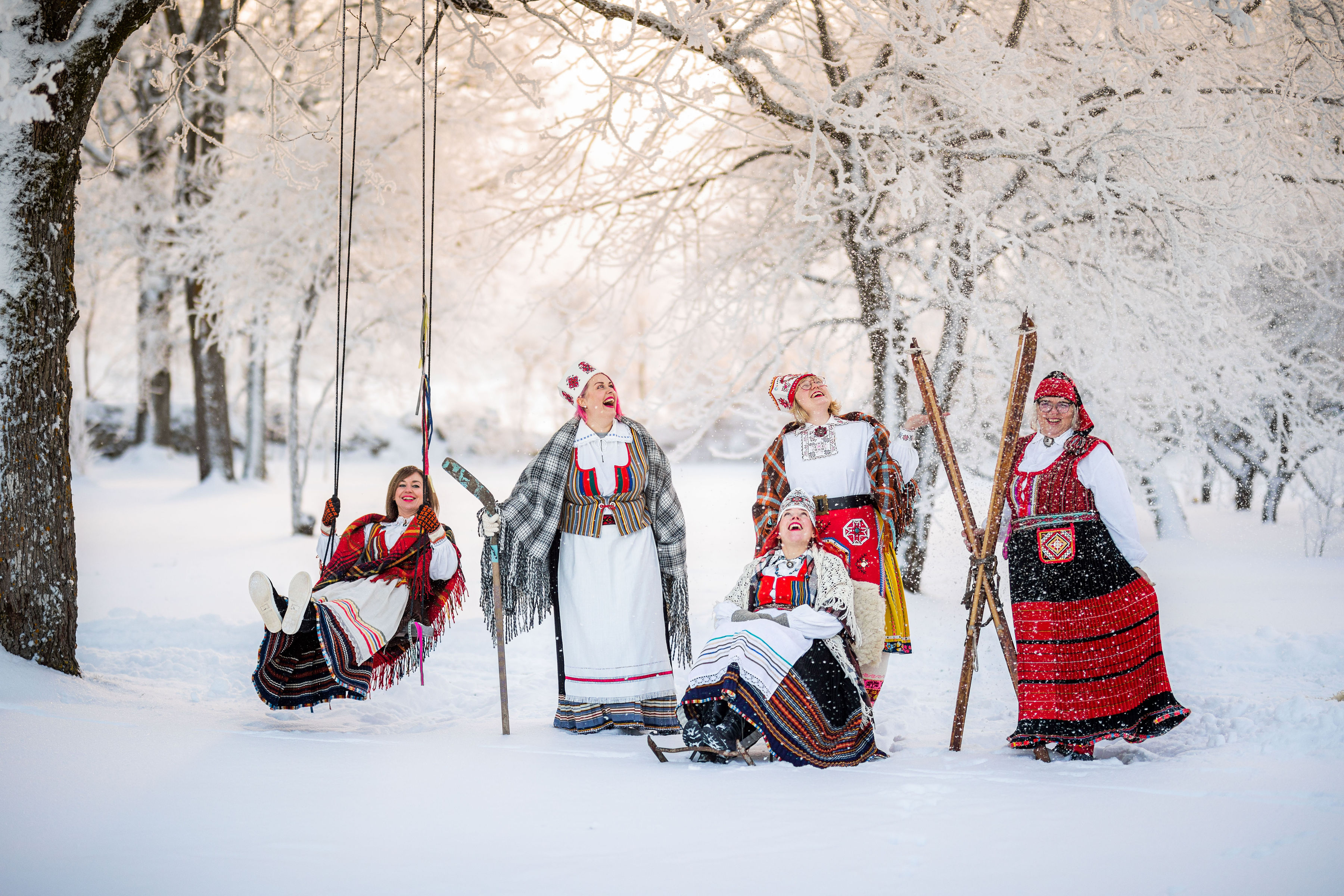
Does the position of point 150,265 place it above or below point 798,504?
above

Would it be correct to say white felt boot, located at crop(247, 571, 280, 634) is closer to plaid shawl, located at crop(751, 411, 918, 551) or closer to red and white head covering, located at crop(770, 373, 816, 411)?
plaid shawl, located at crop(751, 411, 918, 551)

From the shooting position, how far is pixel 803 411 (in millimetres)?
4570

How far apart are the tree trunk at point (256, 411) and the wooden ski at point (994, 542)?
10097 mm

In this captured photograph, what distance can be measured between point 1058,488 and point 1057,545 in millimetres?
230

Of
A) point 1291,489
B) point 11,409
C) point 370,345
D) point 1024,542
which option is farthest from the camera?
point 370,345

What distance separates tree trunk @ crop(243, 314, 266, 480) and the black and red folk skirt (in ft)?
34.1

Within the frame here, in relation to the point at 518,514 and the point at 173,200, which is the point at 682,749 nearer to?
the point at 518,514

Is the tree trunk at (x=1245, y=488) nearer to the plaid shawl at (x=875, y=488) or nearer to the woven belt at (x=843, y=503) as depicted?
the plaid shawl at (x=875, y=488)

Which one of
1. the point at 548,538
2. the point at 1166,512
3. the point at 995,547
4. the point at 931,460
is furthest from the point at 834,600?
the point at 1166,512

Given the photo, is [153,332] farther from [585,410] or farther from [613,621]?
[613,621]

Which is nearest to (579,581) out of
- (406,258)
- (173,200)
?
(406,258)

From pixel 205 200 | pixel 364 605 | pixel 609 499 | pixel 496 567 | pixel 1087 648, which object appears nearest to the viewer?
pixel 1087 648

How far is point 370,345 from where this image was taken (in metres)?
13.3

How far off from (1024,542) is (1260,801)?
4.13 feet
